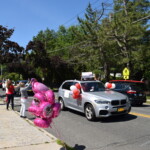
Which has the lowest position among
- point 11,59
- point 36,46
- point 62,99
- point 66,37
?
point 62,99

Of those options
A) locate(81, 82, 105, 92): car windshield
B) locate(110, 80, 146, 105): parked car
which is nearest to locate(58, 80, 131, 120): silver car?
locate(81, 82, 105, 92): car windshield

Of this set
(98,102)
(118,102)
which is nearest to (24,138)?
(98,102)

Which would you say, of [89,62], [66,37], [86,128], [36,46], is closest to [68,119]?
[86,128]

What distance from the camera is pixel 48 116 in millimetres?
5457

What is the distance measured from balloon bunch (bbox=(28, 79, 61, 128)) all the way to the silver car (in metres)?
3.80

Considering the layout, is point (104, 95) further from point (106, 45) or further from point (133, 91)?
point (106, 45)

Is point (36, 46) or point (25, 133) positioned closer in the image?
point (25, 133)

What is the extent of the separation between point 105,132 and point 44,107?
309 cm

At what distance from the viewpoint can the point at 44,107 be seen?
17.6 feet

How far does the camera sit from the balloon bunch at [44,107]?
539cm

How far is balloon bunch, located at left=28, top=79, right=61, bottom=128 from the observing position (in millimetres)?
5391

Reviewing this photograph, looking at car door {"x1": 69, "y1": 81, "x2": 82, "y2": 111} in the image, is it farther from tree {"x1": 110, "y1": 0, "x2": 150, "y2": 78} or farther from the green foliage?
tree {"x1": 110, "y1": 0, "x2": 150, "y2": 78}

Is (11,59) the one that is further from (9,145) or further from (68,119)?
(9,145)

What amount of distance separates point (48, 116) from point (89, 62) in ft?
85.4
